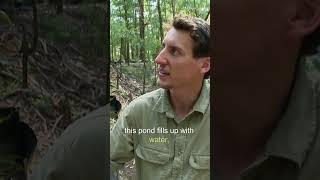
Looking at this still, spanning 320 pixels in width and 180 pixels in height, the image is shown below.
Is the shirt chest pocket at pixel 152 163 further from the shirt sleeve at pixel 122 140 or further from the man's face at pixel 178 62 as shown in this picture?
the man's face at pixel 178 62

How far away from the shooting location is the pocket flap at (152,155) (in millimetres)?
2182

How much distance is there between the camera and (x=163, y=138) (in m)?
2.16

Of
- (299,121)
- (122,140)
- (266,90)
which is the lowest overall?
(122,140)

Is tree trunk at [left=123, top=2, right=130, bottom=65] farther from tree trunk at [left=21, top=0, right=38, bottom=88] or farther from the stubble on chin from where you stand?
tree trunk at [left=21, top=0, right=38, bottom=88]

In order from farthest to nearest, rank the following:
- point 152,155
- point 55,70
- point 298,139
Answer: point 55,70
point 152,155
point 298,139

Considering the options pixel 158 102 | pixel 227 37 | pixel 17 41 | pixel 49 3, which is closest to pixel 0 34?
pixel 17 41

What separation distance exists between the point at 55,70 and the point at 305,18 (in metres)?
1.14

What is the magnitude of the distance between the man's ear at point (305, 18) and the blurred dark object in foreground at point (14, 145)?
4.26 feet

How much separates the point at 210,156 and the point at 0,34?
1113mm

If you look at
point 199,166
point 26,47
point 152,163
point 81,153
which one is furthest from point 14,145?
point 199,166

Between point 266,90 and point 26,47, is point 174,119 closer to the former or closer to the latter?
point 266,90

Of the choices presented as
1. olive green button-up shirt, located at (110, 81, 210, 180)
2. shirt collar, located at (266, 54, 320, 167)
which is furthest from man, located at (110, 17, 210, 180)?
shirt collar, located at (266, 54, 320, 167)

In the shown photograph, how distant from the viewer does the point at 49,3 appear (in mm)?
2283

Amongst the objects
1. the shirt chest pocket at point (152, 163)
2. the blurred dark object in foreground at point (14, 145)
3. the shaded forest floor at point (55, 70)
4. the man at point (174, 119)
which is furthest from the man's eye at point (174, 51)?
the blurred dark object in foreground at point (14, 145)
